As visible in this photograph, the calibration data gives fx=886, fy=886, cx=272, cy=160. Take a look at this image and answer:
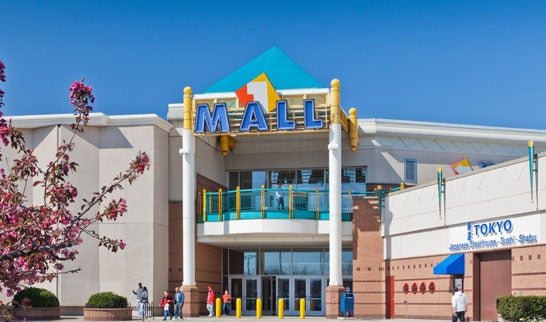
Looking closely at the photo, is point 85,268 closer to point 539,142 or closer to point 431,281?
point 431,281

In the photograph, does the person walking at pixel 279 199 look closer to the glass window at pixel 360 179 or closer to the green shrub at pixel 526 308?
the glass window at pixel 360 179

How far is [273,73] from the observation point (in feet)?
144

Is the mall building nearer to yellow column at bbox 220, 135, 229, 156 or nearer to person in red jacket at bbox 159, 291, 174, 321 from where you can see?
yellow column at bbox 220, 135, 229, 156

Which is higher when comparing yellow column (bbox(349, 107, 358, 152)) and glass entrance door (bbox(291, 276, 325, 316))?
yellow column (bbox(349, 107, 358, 152))

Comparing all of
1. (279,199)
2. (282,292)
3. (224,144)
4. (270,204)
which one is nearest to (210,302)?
(270,204)

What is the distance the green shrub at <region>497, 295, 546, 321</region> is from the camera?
26.9 metres

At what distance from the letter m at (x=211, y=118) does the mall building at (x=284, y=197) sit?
0.06 m

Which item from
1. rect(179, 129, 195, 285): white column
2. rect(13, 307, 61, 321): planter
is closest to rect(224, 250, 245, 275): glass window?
rect(179, 129, 195, 285): white column

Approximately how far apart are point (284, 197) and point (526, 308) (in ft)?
57.5

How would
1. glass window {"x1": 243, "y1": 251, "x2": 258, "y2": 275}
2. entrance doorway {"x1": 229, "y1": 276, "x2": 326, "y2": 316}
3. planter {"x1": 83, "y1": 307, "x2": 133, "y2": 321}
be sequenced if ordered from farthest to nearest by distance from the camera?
glass window {"x1": 243, "y1": 251, "x2": 258, "y2": 275}
entrance doorway {"x1": 229, "y1": 276, "x2": 326, "y2": 316}
planter {"x1": 83, "y1": 307, "x2": 133, "y2": 321}

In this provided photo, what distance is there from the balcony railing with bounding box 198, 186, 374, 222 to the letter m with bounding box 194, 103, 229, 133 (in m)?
3.29

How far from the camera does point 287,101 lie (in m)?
42.0

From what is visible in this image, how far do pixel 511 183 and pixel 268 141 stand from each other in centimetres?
1865

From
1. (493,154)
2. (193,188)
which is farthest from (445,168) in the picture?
(193,188)
